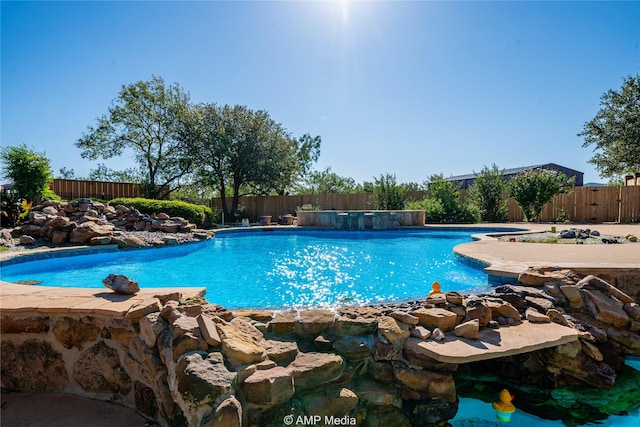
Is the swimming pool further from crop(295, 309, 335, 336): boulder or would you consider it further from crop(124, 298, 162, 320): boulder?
crop(124, 298, 162, 320): boulder

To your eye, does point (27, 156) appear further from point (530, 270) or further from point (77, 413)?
point (530, 270)

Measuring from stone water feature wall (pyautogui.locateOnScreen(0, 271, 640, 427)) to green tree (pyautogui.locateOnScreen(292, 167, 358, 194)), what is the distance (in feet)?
73.4

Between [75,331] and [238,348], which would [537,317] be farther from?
[75,331]

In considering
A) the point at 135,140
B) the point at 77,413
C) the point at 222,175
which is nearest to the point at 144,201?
the point at 222,175

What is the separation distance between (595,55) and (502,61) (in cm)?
223

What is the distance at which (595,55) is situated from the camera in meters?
8.52

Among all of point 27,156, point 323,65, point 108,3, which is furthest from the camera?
point 27,156

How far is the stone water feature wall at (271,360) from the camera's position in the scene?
A: 173 cm

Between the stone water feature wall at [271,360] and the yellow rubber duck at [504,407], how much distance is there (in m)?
0.30

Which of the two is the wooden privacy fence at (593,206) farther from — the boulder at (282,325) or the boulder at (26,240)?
the boulder at (26,240)

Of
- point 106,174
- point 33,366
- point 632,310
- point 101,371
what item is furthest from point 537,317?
point 106,174

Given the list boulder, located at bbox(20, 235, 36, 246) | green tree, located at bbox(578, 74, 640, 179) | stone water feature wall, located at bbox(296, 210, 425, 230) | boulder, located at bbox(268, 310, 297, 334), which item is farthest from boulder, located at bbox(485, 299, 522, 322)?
green tree, located at bbox(578, 74, 640, 179)

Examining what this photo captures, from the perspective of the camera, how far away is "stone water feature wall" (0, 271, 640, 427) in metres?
1.73

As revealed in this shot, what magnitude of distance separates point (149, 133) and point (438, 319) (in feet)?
59.2
